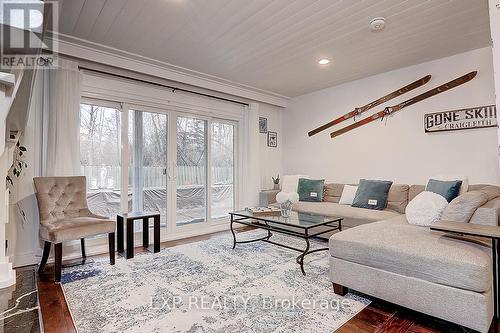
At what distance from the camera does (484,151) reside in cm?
318

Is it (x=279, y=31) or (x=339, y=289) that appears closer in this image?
(x=339, y=289)

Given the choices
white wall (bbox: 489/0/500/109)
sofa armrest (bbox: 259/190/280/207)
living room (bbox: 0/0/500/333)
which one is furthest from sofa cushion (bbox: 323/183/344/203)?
white wall (bbox: 489/0/500/109)

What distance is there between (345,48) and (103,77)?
119 inches

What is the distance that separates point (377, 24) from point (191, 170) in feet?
10.3

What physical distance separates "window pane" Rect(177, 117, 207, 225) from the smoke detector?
2.82 metres

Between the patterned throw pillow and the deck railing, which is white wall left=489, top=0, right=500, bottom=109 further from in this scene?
the deck railing

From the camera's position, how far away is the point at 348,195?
4.01 m

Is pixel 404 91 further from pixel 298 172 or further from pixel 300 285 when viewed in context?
pixel 300 285

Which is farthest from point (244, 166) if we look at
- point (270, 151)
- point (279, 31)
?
point (279, 31)

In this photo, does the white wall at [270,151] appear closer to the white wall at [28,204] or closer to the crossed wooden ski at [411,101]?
the crossed wooden ski at [411,101]

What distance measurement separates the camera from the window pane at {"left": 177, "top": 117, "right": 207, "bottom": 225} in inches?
167

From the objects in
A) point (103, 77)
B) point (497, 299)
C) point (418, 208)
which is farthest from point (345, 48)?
point (103, 77)

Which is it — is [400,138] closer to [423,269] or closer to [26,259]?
[423,269]

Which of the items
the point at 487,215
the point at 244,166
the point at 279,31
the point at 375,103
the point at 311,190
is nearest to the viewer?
the point at 487,215
